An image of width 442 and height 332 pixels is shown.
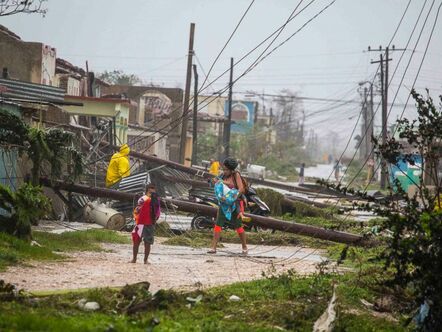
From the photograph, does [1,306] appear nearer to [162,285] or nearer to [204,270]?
[162,285]

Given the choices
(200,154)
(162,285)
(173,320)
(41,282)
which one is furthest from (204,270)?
(200,154)

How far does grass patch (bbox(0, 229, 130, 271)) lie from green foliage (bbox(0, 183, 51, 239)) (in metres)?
0.30

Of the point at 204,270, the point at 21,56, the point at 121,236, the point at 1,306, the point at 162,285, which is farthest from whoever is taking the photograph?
Result: the point at 21,56

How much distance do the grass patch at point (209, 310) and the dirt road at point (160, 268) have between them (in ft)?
3.59

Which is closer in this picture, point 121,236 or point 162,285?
point 162,285

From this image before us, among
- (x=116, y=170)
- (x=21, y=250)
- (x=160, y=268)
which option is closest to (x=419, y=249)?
(x=160, y=268)

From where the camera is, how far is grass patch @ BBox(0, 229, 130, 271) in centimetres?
1336

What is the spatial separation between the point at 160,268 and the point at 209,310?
4.13 meters

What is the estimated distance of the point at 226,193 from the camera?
1734 centimetres

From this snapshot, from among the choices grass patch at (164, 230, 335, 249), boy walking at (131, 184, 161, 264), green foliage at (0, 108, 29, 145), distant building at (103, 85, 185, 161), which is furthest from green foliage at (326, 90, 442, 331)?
distant building at (103, 85, 185, 161)

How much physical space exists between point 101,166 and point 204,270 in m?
13.5

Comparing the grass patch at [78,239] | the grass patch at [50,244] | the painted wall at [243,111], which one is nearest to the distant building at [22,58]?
the grass patch at [78,239]

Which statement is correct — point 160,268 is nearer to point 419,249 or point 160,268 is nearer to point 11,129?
point 11,129

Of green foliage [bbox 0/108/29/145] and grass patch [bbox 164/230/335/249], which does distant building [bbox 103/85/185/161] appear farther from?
green foliage [bbox 0/108/29/145]
